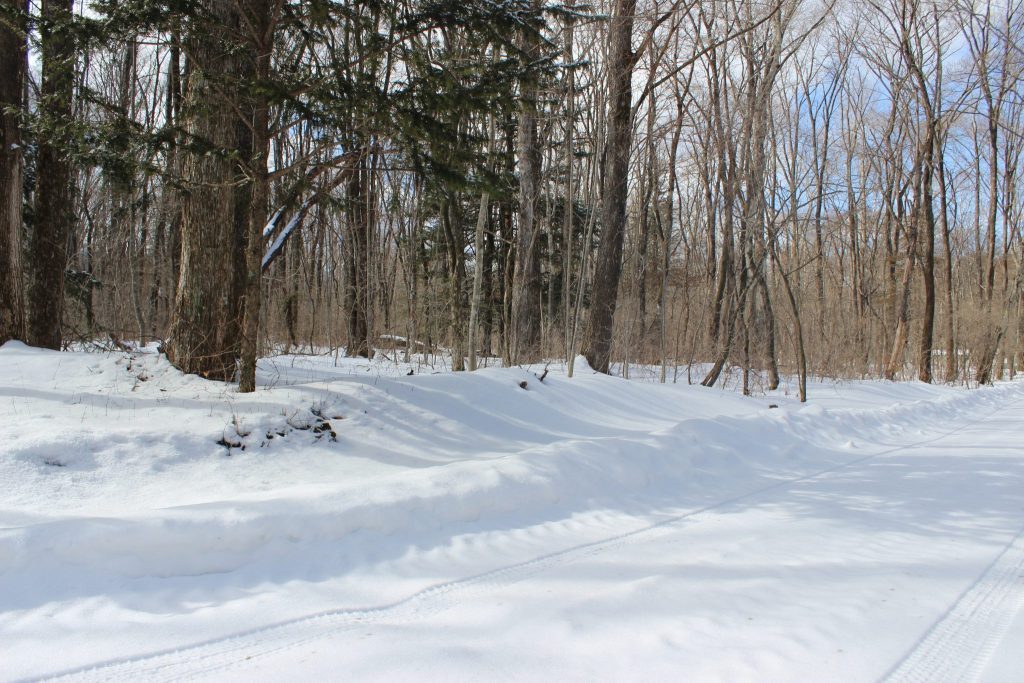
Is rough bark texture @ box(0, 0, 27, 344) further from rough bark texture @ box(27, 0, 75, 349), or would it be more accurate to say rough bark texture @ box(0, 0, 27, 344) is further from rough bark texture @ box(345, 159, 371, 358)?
rough bark texture @ box(345, 159, 371, 358)

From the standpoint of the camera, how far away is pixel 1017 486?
20.4ft

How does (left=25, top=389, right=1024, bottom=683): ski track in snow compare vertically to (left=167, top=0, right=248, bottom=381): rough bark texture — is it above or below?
below

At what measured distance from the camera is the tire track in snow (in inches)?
104

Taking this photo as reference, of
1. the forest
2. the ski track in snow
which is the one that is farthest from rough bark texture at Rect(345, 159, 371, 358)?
the ski track in snow

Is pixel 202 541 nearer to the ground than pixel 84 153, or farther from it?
nearer to the ground

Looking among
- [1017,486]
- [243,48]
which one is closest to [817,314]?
[1017,486]

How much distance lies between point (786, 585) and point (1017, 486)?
436 centimetres

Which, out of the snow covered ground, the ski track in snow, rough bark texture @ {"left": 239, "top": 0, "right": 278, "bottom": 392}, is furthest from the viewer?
rough bark texture @ {"left": 239, "top": 0, "right": 278, "bottom": 392}

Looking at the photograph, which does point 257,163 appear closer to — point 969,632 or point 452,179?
point 452,179

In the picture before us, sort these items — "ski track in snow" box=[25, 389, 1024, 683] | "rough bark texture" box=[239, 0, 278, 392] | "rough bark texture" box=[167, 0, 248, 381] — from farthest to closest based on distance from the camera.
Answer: "rough bark texture" box=[167, 0, 248, 381] → "rough bark texture" box=[239, 0, 278, 392] → "ski track in snow" box=[25, 389, 1024, 683]

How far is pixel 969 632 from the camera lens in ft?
9.93

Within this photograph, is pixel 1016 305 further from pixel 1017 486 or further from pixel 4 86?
pixel 4 86

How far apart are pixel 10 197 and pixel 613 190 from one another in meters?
9.76

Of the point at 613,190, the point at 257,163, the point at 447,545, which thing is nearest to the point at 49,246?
the point at 257,163
